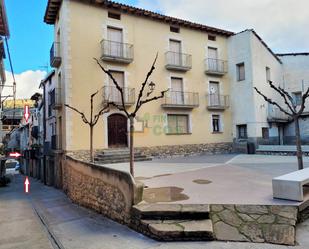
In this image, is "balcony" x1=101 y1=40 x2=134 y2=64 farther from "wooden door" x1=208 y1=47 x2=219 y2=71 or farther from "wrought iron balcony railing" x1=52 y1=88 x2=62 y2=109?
"wooden door" x1=208 y1=47 x2=219 y2=71

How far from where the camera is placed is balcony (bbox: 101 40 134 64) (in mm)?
14935

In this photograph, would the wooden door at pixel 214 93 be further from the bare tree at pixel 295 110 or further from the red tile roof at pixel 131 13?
the bare tree at pixel 295 110

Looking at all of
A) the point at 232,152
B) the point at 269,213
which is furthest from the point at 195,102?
the point at 269,213

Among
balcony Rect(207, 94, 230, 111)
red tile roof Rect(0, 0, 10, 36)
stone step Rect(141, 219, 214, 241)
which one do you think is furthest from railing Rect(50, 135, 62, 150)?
stone step Rect(141, 219, 214, 241)

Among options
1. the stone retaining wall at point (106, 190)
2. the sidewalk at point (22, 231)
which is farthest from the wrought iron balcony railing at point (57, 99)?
the sidewalk at point (22, 231)

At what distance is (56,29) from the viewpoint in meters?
16.7

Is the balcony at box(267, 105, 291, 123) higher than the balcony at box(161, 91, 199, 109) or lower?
lower

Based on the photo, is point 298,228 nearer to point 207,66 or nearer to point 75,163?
point 75,163

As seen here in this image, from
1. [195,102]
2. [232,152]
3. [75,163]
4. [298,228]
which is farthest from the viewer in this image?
[232,152]

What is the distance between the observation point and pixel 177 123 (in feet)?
58.0

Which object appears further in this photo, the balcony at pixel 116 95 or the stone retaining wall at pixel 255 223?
the balcony at pixel 116 95

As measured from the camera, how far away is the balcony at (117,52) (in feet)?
49.0

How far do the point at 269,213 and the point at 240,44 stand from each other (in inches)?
648

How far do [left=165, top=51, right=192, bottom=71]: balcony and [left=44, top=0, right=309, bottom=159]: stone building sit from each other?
65 mm
